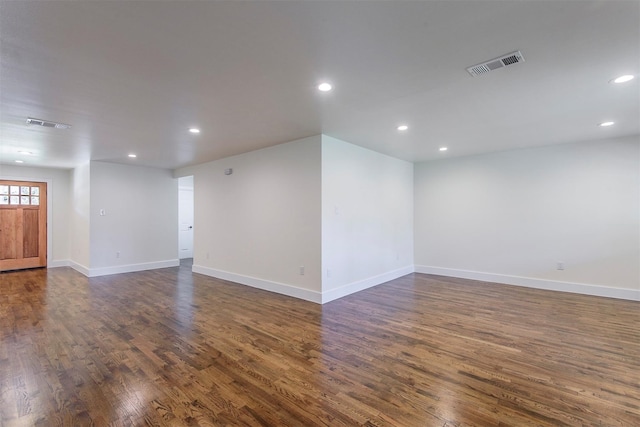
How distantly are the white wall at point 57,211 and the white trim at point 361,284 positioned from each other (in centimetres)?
724

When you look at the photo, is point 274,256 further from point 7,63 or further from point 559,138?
point 559,138

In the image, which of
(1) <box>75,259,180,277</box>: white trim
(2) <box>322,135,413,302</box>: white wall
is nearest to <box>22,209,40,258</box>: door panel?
A: (1) <box>75,259,180,277</box>: white trim

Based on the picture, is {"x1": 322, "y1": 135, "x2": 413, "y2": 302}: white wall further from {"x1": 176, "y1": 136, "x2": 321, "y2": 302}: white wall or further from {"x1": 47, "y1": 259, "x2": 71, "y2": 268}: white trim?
{"x1": 47, "y1": 259, "x2": 71, "y2": 268}: white trim

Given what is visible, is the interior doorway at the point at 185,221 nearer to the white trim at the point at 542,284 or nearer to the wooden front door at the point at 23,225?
the wooden front door at the point at 23,225

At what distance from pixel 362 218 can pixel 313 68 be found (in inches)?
120

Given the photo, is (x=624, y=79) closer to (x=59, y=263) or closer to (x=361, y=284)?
(x=361, y=284)

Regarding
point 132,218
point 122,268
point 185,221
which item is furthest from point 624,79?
point 185,221

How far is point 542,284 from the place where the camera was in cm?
505

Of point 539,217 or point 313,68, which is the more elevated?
point 313,68

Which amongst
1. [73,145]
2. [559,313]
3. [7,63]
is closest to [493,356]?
[559,313]

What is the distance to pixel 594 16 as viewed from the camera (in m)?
1.74

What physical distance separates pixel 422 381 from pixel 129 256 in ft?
22.1

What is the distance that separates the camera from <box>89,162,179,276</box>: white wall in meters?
6.23

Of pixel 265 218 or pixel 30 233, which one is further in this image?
pixel 30 233
